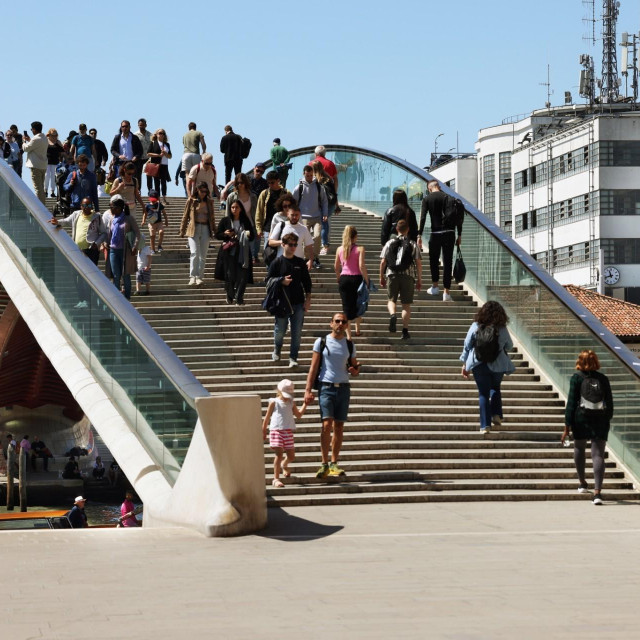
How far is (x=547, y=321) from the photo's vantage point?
50.1 feet

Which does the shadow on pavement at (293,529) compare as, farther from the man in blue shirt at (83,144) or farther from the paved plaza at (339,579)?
the man in blue shirt at (83,144)

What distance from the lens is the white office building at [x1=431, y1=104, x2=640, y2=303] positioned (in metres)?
66.8

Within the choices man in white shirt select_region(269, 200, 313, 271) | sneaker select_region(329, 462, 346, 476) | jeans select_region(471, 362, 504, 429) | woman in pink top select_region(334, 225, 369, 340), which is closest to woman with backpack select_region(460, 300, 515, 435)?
jeans select_region(471, 362, 504, 429)

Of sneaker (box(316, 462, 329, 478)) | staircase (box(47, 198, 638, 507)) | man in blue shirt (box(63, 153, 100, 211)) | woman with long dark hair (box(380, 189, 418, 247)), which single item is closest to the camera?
sneaker (box(316, 462, 329, 478))

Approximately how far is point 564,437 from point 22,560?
18.0 ft

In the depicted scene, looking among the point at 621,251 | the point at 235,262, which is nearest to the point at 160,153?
the point at 235,262

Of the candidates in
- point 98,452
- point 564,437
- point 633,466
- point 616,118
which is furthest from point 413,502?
point 616,118

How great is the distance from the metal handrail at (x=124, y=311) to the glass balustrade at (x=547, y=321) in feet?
14.3

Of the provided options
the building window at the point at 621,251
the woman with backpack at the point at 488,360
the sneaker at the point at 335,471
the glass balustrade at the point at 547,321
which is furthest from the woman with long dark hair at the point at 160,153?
the building window at the point at 621,251

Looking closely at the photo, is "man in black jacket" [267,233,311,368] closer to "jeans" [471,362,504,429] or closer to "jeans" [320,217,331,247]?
"jeans" [471,362,504,429]

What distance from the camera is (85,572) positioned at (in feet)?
25.6

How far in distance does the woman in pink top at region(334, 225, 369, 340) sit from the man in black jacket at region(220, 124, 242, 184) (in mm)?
10685

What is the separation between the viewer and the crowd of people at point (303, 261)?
11859 mm

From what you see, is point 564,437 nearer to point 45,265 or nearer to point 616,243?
point 45,265
